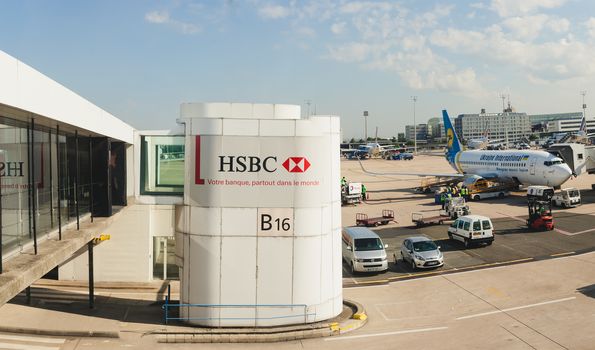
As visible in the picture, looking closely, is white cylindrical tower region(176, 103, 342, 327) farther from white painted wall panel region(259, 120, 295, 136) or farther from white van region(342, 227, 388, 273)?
white van region(342, 227, 388, 273)

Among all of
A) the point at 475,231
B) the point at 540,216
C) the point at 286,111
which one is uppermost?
the point at 286,111

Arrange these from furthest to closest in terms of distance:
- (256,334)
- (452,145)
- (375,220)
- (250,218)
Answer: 1. (452,145)
2. (375,220)
3. (250,218)
4. (256,334)

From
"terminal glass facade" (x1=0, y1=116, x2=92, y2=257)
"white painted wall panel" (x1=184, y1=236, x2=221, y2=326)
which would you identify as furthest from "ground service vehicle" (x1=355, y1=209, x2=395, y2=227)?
"terminal glass facade" (x1=0, y1=116, x2=92, y2=257)

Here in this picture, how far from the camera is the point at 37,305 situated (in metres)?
19.0

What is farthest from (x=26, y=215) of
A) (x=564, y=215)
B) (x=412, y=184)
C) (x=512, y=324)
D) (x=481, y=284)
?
(x=412, y=184)

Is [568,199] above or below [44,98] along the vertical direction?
below

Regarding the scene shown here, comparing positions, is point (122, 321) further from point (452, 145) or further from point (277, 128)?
point (452, 145)

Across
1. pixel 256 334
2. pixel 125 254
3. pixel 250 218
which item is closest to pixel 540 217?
pixel 250 218

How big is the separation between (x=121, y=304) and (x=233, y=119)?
856cm

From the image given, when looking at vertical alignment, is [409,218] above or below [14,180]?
below

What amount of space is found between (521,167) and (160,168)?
4227 cm

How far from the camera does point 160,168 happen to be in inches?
701

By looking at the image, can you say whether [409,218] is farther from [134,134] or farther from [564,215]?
[134,134]

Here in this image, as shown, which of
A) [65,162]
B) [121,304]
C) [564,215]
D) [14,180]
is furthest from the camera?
[564,215]
